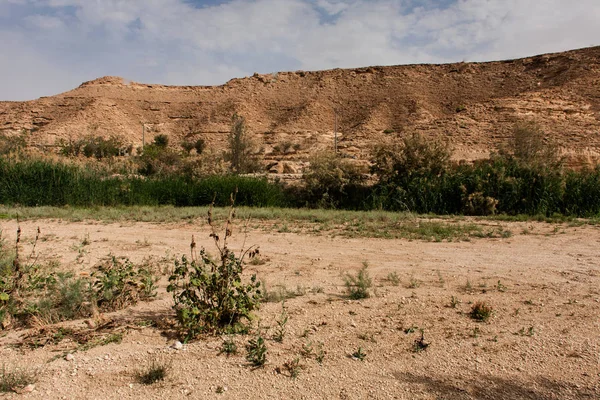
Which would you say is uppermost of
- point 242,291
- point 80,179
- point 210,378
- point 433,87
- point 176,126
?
point 433,87

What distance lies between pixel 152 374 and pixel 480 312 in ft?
10.2

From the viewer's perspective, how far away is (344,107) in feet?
158

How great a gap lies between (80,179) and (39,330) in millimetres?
14132

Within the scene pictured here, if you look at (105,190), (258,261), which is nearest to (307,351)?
(258,261)

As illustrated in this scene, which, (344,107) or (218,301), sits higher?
(344,107)

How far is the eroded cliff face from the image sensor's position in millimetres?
32344

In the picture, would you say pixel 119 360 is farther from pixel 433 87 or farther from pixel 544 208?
pixel 433 87

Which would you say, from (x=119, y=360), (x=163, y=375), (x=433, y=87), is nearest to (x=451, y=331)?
(x=163, y=375)

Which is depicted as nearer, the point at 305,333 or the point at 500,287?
the point at 305,333

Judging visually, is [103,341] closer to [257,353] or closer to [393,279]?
[257,353]

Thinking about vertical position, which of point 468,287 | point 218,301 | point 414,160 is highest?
point 414,160

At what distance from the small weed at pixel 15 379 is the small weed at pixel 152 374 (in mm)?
774

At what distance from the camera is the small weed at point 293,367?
3.85 meters

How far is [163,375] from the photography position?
381cm
